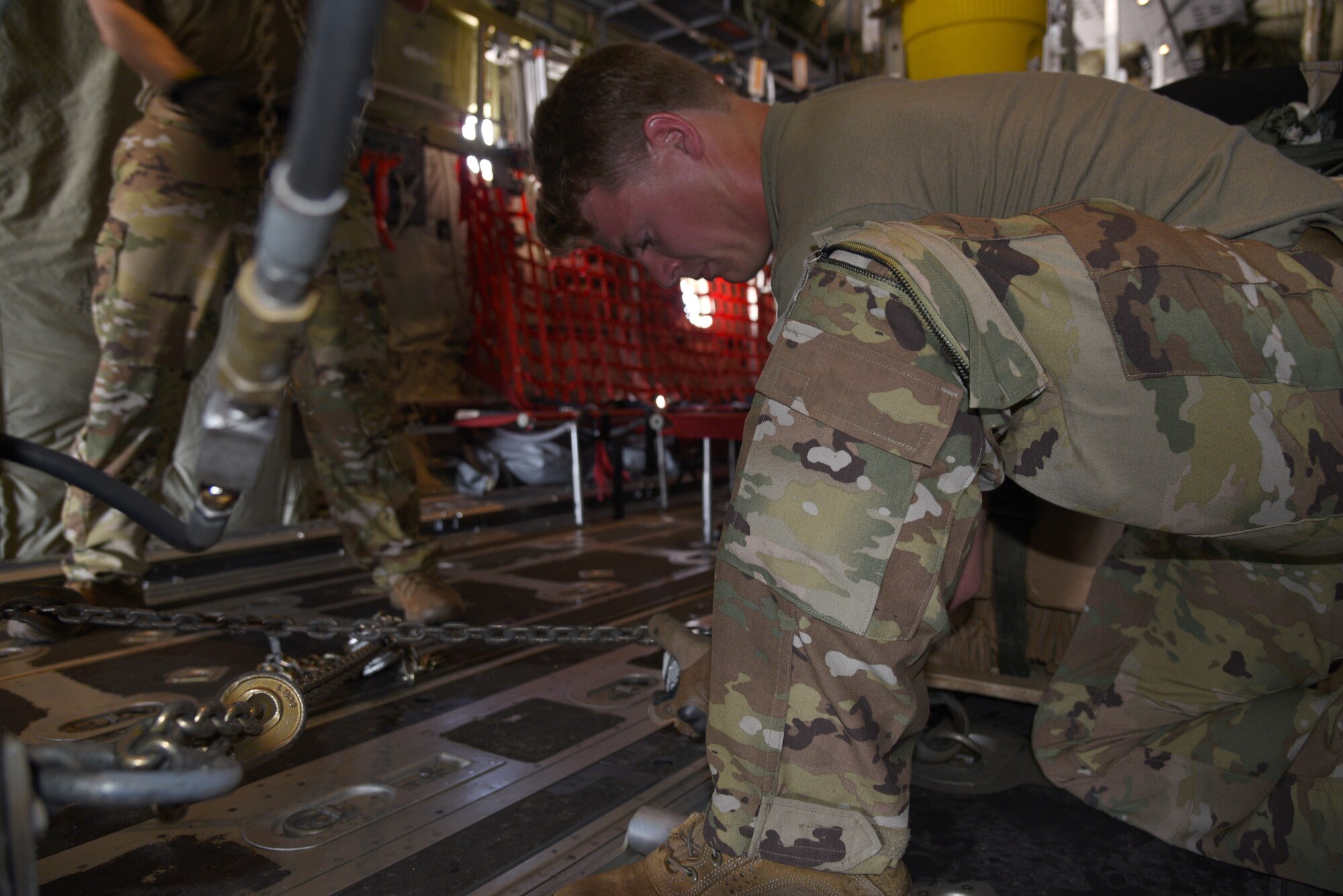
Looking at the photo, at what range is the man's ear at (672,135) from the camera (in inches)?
56.9

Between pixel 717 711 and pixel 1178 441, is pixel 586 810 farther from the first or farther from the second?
pixel 1178 441

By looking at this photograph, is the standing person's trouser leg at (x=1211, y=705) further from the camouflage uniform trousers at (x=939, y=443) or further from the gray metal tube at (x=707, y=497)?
the gray metal tube at (x=707, y=497)

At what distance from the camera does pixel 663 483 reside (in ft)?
15.9

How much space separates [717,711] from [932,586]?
0.94 feet

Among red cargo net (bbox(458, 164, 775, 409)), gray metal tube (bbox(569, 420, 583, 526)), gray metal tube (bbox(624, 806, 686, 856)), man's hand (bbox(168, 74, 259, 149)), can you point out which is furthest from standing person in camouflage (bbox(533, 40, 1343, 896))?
red cargo net (bbox(458, 164, 775, 409))

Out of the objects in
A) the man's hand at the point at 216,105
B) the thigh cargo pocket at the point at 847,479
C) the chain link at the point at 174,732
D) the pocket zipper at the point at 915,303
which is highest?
the man's hand at the point at 216,105

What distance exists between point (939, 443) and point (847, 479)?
0.11 meters

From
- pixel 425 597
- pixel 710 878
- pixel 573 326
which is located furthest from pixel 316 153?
pixel 573 326

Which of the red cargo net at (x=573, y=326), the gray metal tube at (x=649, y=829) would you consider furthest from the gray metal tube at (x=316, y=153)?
the red cargo net at (x=573, y=326)

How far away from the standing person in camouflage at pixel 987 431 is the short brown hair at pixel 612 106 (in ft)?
1.04

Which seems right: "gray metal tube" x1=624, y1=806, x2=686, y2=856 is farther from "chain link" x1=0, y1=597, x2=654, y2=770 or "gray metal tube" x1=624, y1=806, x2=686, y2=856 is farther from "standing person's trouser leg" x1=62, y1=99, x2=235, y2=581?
"standing person's trouser leg" x1=62, y1=99, x2=235, y2=581

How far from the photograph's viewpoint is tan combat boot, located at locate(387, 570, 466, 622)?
93.0 inches

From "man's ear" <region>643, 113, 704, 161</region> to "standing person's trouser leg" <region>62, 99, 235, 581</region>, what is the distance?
1541mm

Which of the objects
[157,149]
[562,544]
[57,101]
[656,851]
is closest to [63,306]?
[57,101]
